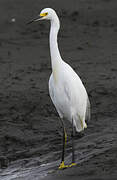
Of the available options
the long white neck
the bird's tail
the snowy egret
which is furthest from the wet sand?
the long white neck

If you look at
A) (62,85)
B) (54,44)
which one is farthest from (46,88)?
(54,44)

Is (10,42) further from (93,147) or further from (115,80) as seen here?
(93,147)

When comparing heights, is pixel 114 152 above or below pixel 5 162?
above

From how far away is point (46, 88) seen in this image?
31.9 feet

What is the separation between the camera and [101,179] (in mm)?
5129

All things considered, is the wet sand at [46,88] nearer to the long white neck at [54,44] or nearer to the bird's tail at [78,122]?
the bird's tail at [78,122]

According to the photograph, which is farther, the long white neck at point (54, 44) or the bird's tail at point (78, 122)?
the bird's tail at point (78, 122)

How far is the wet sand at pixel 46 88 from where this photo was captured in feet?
21.0

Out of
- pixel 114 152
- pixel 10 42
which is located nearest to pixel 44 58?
pixel 10 42

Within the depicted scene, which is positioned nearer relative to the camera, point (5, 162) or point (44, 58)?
point (5, 162)

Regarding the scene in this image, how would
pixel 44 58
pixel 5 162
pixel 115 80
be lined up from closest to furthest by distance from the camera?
pixel 5 162, pixel 115 80, pixel 44 58

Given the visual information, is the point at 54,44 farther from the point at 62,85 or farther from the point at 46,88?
the point at 46,88

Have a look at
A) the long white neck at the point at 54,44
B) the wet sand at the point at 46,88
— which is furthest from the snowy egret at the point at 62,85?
the wet sand at the point at 46,88

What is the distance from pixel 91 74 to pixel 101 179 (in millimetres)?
5420
